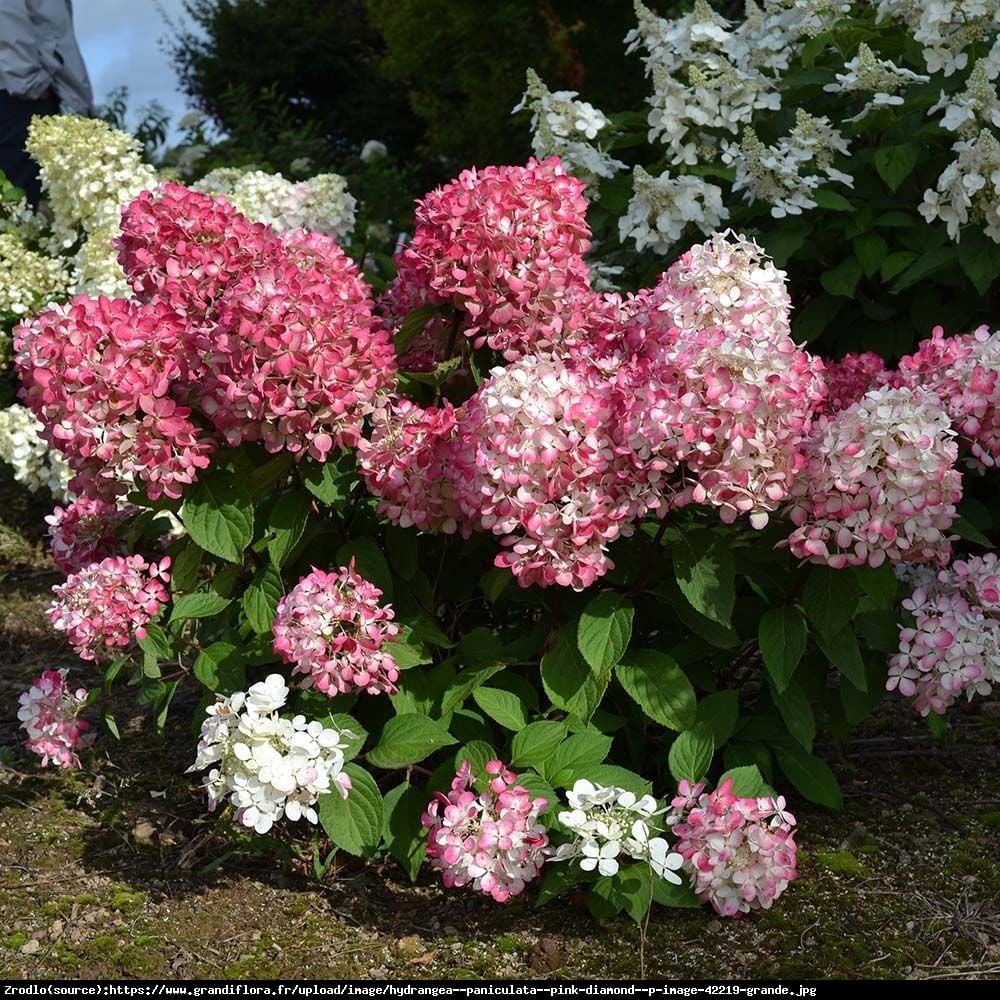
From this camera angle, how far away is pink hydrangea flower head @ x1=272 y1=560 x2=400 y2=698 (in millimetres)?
2188

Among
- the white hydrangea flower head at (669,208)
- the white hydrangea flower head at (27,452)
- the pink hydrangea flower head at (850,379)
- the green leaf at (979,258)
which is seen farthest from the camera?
the white hydrangea flower head at (27,452)

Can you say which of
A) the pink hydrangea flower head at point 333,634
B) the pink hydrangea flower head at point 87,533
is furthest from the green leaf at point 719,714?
the pink hydrangea flower head at point 87,533

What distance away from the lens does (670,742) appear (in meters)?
2.61

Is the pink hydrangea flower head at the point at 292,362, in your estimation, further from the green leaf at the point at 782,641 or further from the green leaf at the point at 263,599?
the green leaf at the point at 782,641

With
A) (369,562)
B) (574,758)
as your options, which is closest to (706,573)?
(574,758)

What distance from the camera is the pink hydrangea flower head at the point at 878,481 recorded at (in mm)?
2100

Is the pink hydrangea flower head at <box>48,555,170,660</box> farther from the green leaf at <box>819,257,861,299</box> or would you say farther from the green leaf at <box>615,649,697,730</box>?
the green leaf at <box>819,257,861,299</box>

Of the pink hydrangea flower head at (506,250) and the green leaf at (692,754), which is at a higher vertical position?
the pink hydrangea flower head at (506,250)

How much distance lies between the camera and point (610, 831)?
7.06 feet

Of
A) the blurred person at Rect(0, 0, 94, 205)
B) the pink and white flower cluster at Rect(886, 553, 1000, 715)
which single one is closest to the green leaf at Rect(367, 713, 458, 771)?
the pink and white flower cluster at Rect(886, 553, 1000, 715)

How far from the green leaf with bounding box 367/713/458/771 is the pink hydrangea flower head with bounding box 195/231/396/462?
502 millimetres

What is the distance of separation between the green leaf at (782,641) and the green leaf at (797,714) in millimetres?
71

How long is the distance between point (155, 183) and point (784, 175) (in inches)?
98.8

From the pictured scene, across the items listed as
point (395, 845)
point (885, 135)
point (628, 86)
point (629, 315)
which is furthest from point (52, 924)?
point (628, 86)
